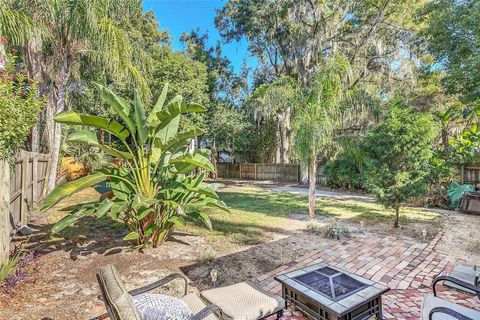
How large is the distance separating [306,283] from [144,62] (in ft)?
32.4

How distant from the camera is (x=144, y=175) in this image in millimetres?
4348

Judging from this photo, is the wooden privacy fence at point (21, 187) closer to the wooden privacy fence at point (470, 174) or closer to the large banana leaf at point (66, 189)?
the large banana leaf at point (66, 189)

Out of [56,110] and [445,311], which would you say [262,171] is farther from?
[445,311]

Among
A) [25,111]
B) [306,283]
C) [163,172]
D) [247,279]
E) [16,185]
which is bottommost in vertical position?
[247,279]

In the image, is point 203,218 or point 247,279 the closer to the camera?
point 247,279

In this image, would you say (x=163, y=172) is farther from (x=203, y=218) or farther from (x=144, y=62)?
(x=144, y=62)

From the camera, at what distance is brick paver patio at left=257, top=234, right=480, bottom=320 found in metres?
3.11

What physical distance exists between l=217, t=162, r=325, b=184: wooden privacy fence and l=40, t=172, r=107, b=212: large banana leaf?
13472 millimetres

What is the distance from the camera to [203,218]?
14.5 feet

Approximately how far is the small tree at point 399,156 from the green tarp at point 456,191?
13.5 ft

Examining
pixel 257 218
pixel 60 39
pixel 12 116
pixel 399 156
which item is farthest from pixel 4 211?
pixel 60 39

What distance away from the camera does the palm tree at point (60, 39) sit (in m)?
6.77

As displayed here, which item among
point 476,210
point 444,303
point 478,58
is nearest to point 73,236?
point 444,303

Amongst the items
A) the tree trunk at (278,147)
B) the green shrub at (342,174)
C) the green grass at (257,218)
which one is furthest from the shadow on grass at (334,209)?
the tree trunk at (278,147)
